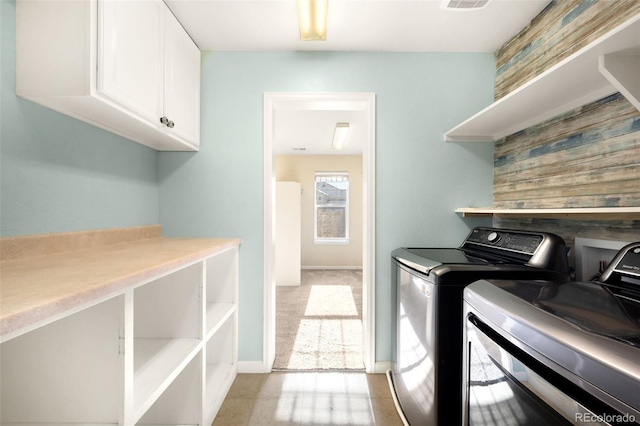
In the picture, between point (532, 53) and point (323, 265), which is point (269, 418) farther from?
point (323, 265)

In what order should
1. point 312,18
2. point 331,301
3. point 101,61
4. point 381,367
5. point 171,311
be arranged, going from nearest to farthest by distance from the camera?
point 101,61
point 171,311
point 312,18
point 381,367
point 331,301

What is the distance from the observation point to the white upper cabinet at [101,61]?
1.10 m

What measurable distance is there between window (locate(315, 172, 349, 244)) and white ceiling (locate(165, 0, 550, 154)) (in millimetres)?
4327

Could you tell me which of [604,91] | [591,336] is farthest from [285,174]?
[591,336]

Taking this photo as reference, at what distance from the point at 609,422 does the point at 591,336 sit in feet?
0.48

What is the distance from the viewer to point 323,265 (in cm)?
635

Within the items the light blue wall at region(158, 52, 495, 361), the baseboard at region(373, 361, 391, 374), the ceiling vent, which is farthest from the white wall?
the ceiling vent

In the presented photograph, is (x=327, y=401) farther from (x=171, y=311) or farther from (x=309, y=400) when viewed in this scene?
(x=171, y=311)

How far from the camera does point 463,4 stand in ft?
5.21

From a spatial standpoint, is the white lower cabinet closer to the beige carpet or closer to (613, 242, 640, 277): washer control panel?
the beige carpet

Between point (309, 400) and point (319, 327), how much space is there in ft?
3.66

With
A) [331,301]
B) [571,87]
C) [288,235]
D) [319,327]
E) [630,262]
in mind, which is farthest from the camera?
[288,235]

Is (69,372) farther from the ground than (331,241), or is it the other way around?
(69,372)

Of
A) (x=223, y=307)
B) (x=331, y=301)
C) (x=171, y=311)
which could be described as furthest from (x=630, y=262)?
(x=331, y=301)
